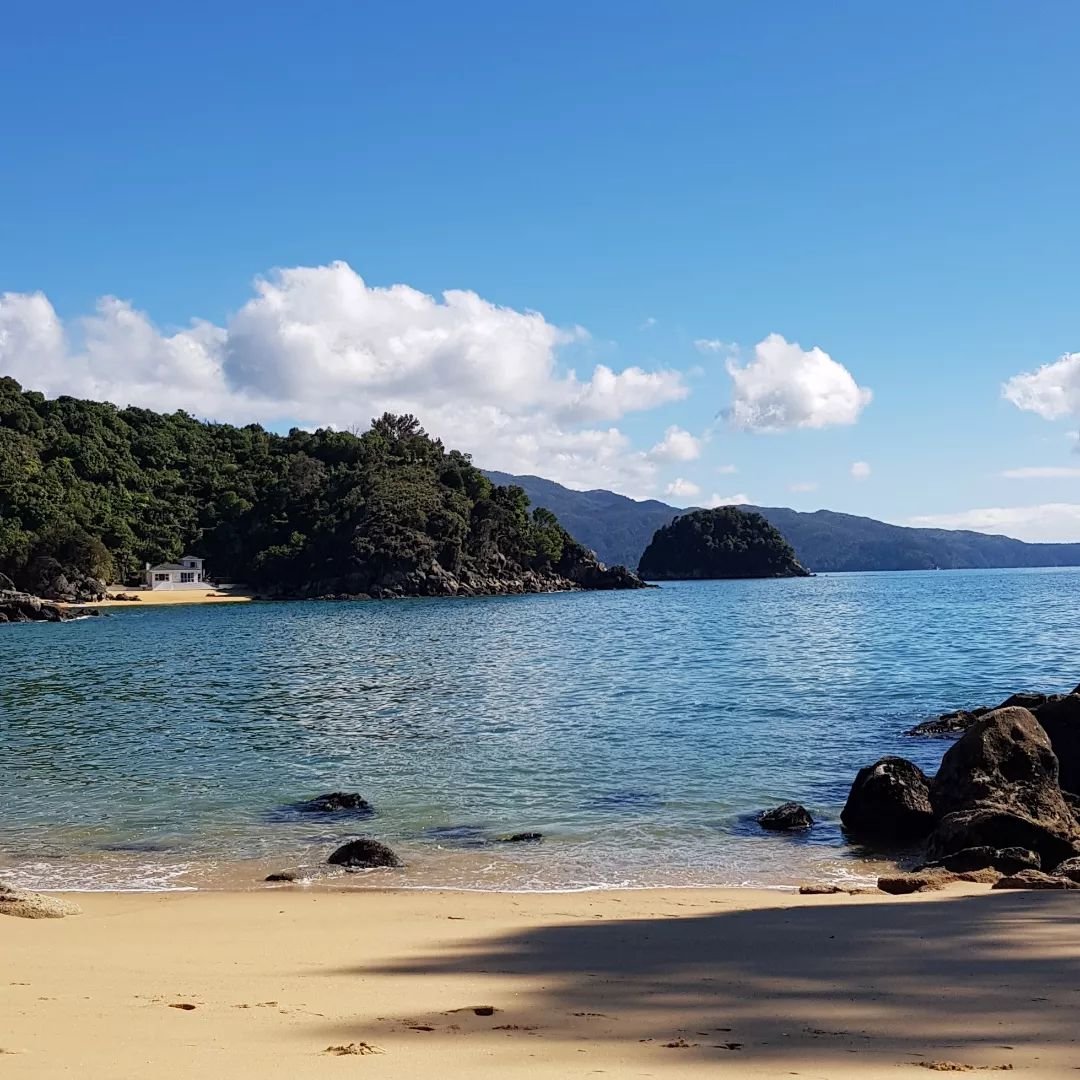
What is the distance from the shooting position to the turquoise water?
1627 centimetres

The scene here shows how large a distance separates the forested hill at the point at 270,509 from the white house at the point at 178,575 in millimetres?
3030

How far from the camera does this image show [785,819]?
59.0 ft

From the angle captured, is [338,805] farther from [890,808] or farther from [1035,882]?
[1035,882]

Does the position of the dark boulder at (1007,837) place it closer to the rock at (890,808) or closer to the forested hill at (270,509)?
the rock at (890,808)

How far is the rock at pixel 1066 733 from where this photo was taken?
20375 mm

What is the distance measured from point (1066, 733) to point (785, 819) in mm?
7094

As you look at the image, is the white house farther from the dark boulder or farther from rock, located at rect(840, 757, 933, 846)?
the dark boulder

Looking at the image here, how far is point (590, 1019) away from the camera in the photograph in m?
6.92

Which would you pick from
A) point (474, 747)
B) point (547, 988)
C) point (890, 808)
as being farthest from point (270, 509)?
point (547, 988)

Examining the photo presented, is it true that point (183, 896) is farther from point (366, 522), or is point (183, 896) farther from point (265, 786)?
point (366, 522)

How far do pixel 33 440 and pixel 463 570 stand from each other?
6681 centimetres

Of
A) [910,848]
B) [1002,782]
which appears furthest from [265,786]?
[1002,782]

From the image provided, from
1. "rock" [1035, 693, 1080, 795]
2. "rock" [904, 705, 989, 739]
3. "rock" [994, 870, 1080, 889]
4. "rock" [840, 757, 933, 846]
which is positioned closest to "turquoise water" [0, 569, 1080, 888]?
"rock" [840, 757, 933, 846]

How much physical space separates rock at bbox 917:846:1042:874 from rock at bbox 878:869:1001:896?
0.31 m
